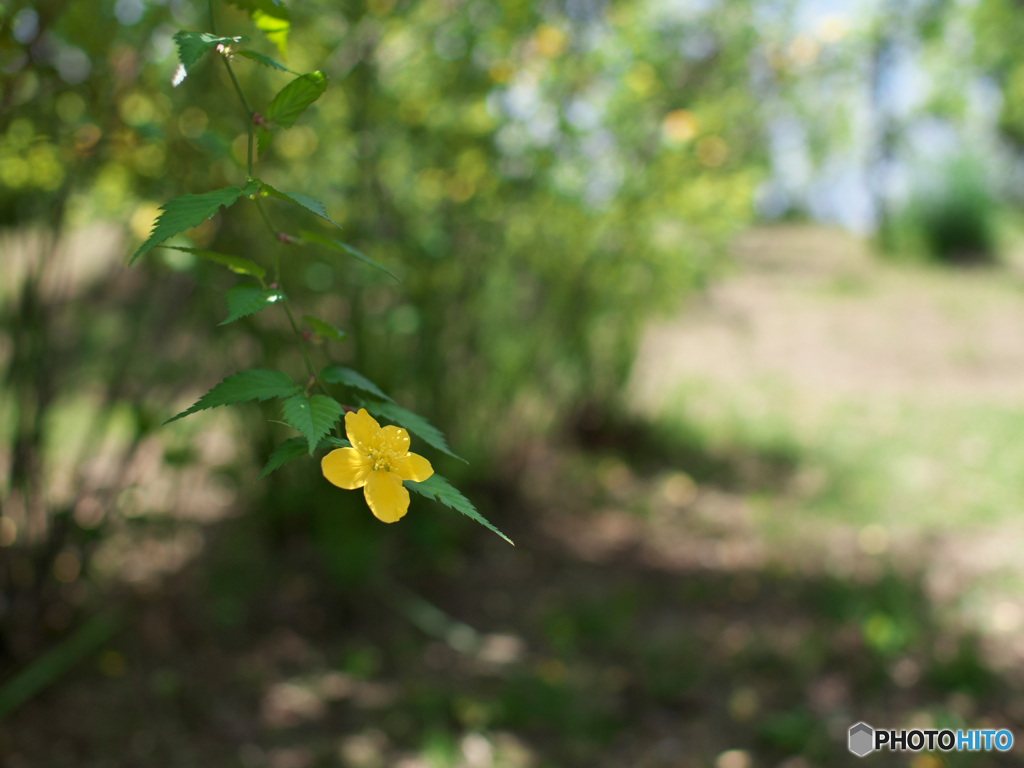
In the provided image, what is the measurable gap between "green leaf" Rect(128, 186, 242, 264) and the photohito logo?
2026 millimetres

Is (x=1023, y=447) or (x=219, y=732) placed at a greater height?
(x=219, y=732)

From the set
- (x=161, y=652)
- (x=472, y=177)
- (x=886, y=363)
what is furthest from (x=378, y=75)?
(x=886, y=363)

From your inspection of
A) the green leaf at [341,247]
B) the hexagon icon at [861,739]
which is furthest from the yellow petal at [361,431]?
the hexagon icon at [861,739]

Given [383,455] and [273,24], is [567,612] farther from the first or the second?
[273,24]

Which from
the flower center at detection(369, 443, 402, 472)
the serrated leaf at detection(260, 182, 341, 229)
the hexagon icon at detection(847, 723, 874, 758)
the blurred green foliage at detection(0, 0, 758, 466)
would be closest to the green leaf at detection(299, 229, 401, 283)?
the serrated leaf at detection(260, 182, 341, 229)

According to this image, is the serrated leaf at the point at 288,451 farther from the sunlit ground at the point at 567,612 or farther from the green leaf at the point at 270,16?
the sunlit ground at the point at 567,612

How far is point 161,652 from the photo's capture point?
2.26m

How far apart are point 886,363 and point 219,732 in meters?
5.93

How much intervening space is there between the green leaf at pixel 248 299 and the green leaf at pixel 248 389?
0.06 m

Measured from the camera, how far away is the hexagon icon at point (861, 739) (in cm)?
195

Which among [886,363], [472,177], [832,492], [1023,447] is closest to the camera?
[472,177]

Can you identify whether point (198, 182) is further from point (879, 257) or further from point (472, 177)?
point (879, 257)

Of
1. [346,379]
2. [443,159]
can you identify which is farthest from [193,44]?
[443,159]

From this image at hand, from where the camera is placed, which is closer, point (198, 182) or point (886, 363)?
point (198, 182)
